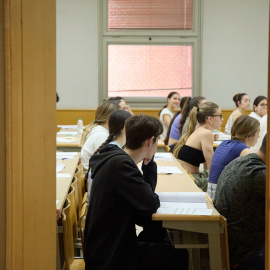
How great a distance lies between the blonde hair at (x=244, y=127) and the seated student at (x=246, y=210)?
122 centimetres

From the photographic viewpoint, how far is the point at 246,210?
283 centimetres

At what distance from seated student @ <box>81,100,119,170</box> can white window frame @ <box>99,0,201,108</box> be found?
5.13 metres

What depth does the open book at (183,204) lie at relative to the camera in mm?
2873

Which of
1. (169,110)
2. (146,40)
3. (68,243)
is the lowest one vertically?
(68,243)

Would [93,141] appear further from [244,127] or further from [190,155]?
[244,127]

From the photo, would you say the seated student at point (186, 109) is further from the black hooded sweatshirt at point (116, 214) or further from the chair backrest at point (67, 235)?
the black hooded sweatshirt at point (116, 214)

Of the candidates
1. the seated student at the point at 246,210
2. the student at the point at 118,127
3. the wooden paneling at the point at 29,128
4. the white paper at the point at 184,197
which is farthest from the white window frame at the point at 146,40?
the wooden paneling at the point at 29,128

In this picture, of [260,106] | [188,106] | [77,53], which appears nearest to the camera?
[188,106]

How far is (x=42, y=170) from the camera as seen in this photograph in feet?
6.38

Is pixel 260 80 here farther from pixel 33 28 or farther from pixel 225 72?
pixel 33 28

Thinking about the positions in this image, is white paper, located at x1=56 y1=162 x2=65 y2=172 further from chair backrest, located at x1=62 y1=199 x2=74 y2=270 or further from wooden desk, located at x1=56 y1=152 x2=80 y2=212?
chair backrest, located at x1=62 y1=199 x2=74 y2=270

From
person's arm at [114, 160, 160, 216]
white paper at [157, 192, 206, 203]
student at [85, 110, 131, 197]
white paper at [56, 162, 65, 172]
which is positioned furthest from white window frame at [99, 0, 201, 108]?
person's arm at [114, 160, 160, 216]

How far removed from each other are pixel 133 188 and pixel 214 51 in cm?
819

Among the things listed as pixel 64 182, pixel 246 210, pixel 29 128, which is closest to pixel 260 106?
pixel 64 182
